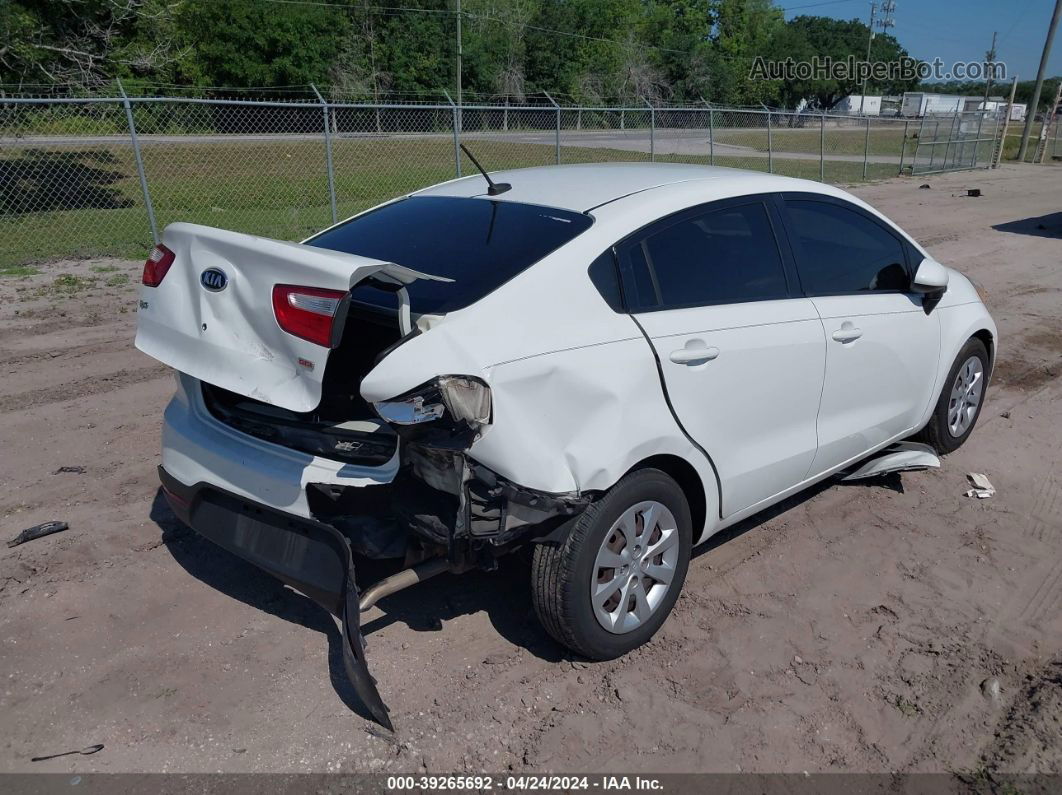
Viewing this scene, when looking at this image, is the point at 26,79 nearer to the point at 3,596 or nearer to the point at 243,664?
the point at 3,596

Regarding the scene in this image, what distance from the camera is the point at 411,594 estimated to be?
376 cm

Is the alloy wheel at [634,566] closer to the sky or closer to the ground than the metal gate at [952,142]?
closer to the sky

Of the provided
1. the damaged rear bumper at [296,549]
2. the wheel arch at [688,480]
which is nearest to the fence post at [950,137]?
the wheel arch at [688,480]

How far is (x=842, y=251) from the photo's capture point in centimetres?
425

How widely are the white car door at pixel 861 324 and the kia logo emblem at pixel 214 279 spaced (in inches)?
97.0

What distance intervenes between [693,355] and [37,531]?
10.5ft

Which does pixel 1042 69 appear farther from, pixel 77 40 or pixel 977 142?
pixel 77 40

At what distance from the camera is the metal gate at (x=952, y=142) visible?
25.7 m

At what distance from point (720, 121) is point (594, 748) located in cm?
4860

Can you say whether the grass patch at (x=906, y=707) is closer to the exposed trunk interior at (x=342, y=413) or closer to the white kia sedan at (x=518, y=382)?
the white kia sedan at (x=518, y=382)

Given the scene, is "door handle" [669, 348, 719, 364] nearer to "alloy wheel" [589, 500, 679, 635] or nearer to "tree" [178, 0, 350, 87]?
"alloy wheel" [589, 500, 679, 635]

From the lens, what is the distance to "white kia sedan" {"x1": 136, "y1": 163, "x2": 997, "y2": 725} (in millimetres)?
2834

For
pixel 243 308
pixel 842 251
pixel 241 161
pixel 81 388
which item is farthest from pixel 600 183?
pixel 241 161

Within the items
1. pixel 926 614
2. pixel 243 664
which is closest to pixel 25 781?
pixel 243 664
